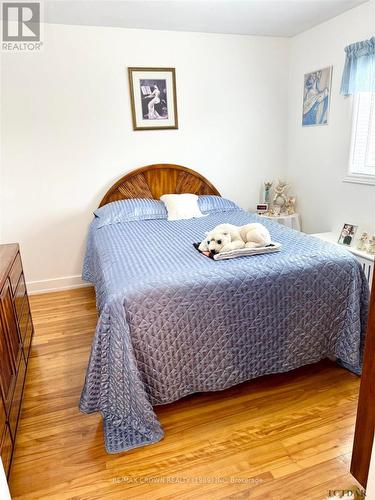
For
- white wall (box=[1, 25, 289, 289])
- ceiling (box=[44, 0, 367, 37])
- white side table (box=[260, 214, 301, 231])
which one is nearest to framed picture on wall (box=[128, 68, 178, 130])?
white wall (box=[1, 25, 289, 289])

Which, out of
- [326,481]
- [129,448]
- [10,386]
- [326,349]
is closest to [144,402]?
[129,448]

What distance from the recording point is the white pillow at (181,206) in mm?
3215

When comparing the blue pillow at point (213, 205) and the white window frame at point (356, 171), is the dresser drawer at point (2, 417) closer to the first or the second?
the blue pillow at point (213, 205)

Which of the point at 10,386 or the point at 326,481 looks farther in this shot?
the point at 10,386

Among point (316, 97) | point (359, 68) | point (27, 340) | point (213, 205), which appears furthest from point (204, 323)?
point (316, 97)

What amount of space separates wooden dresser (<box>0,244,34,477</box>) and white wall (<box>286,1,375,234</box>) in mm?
2719

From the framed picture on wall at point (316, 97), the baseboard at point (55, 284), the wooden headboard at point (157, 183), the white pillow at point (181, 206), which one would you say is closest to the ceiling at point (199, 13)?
the framed picture on wall at point (316, 97)

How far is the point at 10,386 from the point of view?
1.65 meters

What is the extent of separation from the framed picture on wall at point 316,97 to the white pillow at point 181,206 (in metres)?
1.42

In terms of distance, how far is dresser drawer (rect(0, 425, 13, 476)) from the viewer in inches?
54.9

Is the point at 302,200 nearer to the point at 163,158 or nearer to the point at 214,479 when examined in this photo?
the point at 163,158

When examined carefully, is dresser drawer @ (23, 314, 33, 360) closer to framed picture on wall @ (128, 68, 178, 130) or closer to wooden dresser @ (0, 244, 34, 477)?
wooden dresser @ (0, 244, 34, 477)

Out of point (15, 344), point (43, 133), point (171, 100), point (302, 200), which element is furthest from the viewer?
point (302, 200)

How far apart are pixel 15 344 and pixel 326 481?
5.48 ft
